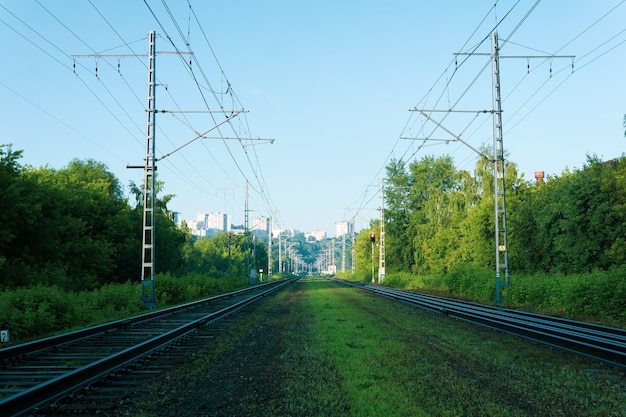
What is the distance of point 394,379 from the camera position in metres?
8.99

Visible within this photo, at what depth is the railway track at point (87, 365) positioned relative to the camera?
22.7 feet

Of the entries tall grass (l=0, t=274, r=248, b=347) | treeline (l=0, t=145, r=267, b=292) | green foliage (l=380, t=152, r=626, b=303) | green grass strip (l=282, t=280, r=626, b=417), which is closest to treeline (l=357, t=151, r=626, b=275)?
green foliage (l=380, t=152, r=626, b=303)

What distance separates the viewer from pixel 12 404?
20.2ft

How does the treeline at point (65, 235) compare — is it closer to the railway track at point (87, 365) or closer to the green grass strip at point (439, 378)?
the railway track at point (87, 365)

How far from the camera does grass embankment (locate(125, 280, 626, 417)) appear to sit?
716 cm

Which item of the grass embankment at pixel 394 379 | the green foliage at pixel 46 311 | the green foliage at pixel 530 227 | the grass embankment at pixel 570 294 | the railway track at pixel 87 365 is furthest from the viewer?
the green foliage at pixel 530 227

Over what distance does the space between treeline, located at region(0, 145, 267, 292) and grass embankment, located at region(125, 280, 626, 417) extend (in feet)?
55.7

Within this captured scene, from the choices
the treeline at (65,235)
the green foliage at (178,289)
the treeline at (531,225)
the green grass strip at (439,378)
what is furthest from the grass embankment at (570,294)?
the treeline at (65,235)

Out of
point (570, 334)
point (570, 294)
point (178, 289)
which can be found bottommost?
point (178, 289)

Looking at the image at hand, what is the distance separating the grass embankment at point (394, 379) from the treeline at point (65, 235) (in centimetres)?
1697

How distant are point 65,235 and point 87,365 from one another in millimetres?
33796

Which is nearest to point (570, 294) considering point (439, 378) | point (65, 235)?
point (439, 378)

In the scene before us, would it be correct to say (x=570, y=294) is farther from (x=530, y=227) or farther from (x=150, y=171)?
(x=530, y=227)

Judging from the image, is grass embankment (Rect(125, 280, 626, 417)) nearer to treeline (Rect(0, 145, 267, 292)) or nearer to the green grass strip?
the green grass strip
